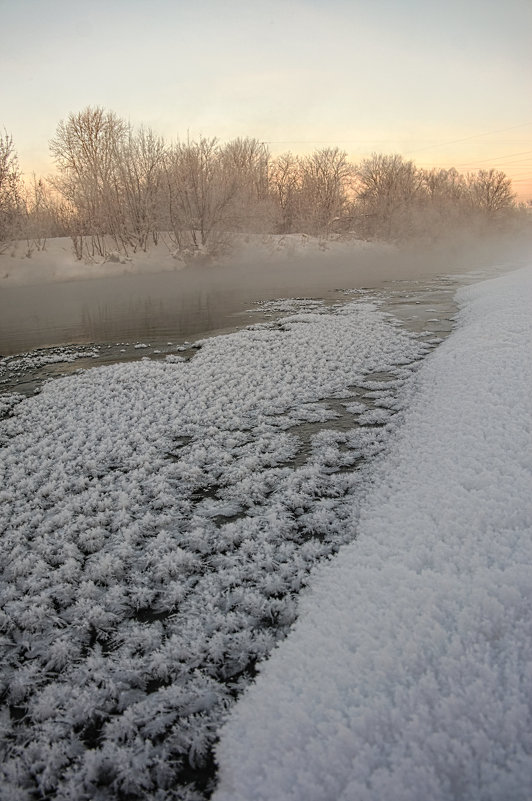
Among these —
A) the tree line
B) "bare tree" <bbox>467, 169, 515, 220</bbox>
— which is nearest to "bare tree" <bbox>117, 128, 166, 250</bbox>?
the tree line

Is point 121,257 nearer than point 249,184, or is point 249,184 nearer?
point 121,257

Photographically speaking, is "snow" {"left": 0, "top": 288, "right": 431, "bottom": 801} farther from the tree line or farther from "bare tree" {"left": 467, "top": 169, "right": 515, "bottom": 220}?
"bare tree" {"left": 467, "top": 169, "right": 515, "bottom": 220}

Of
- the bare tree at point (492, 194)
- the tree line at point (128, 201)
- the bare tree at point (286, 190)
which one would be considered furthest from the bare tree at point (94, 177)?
the bare tree at point (492, 194)

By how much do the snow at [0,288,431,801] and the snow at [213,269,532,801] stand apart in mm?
253

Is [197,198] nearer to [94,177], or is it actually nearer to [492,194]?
[94,177]

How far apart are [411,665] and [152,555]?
2.04 metres

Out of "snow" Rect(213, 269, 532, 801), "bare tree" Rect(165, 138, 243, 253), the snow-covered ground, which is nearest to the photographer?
"snow" Rect(213, 269, 532, 801)

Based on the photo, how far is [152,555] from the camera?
131 inches

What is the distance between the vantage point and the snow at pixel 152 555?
2.04 meters

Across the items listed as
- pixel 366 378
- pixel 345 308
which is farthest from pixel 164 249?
pixel 366 378

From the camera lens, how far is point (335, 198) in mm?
49906

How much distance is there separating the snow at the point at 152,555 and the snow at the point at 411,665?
25cm

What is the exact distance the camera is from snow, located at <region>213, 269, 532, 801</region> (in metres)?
1.60

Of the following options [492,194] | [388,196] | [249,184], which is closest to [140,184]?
→ [249,184]
